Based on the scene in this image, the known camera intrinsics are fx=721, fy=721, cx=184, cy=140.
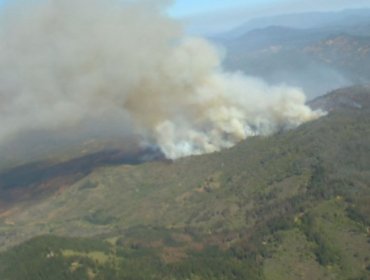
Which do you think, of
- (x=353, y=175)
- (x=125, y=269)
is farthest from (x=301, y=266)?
(x=353, y=175)

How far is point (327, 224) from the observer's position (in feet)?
464

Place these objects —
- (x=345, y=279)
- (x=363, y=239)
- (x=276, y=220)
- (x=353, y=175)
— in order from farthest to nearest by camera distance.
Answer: (x=353, y=175) → (x=276, y=220) → (x=363, y=239) → (x=345, y=279)

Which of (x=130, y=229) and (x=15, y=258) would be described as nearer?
(x=15, y=258)

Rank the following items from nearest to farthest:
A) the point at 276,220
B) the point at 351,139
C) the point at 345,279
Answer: the point at 345,279 → the point at 276,220 → the point at 351,139

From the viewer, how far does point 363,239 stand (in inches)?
5300

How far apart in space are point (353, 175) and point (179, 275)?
5768 centimetres

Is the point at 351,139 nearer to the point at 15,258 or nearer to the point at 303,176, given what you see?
the point at 303,176

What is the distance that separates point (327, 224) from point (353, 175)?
29.1 meters

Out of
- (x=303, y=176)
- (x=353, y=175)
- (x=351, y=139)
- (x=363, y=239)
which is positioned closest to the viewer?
(x=363, y=239)

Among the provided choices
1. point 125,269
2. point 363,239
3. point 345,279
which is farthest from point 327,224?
point 125,269

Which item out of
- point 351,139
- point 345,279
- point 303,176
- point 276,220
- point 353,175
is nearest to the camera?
point 345,279

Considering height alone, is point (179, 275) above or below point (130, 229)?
above

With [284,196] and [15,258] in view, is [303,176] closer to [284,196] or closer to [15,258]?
[284,196]

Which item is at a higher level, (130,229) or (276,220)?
(276,220)
